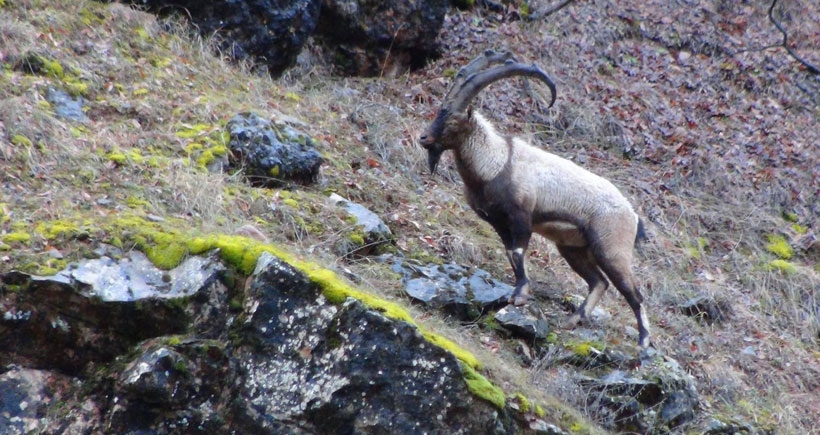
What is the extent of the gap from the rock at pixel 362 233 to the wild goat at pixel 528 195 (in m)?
0.88

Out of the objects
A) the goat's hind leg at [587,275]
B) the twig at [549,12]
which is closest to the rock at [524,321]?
the goat's hind leg at [587,275]

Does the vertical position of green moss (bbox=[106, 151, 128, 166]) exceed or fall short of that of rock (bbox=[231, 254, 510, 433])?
it falls short

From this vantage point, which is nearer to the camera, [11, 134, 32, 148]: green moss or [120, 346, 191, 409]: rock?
[120, 346, 191, 409]: rock

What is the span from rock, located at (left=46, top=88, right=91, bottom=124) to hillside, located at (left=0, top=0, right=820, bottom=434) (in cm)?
7

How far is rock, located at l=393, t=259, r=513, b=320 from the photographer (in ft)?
26.0

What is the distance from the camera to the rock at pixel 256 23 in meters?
11.8

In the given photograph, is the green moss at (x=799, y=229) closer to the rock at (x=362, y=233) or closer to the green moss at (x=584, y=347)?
the green moss at (x=584, y=347)

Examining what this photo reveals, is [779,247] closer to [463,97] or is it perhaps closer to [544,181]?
[544,181]

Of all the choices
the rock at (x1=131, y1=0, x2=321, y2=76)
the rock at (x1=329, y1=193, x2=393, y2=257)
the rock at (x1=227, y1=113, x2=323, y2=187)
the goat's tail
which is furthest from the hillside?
the goat's tail

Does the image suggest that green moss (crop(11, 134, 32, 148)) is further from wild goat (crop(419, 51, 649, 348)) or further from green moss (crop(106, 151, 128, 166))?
wild goat (crop(419, 51, 649, 348))

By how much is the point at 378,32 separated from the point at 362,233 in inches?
225

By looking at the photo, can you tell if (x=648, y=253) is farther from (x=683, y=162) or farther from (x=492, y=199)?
(x=492, y=199)

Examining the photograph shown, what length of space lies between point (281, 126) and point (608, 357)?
4414 mm

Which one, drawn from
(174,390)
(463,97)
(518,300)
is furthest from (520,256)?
(174,390)
